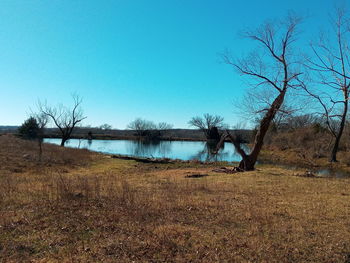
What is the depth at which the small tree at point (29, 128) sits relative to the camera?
52.1 meters

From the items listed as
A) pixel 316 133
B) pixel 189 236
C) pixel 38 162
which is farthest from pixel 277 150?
pixel 189 236

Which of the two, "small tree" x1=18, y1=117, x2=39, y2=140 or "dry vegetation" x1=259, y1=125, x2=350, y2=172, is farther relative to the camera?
"small tree" x1=18, y1=117, x2=39, y2=140

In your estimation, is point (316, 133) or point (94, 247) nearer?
point (94, 247)

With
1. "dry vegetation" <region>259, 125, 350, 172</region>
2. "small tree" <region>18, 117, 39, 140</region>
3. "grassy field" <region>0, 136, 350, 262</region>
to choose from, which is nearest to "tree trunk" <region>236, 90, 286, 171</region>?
"grassy field" <region>0, 136, 350, 262</region>

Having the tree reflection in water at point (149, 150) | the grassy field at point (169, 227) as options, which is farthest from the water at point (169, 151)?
the grassy field at point (169, 227)

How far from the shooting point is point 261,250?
399 centimetres

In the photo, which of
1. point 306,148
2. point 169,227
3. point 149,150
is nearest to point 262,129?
point 169,227

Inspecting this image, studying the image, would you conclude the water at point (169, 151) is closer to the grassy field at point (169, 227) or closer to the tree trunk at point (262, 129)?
the tree trunk at point (262, 129)

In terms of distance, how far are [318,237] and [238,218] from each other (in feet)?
5.00

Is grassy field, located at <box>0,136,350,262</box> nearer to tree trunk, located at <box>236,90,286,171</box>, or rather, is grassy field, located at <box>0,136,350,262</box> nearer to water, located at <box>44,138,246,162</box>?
tree trunk, located at <box>236,90,286,171</box>

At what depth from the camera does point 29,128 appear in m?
53.7

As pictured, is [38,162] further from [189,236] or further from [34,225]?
[189,236]

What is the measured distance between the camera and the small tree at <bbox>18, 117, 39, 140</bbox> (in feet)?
171

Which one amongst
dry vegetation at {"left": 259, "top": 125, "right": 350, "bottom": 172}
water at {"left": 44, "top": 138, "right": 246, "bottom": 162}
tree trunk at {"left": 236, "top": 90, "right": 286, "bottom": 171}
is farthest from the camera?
water at {"left": 44, "top": 138, "right": 246, "bottom": 162}
